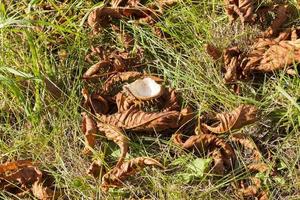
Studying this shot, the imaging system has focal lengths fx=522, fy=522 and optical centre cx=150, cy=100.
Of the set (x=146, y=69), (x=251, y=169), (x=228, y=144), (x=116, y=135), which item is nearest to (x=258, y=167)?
(x=251, y=169)

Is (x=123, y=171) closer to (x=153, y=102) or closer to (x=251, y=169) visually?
(x=153, y=102)

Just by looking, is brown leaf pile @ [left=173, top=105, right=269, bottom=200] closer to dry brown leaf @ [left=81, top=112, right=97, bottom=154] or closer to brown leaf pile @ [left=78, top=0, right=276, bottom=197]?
brown leaf pile @ [left=78, top=0, right=276, bottom=197]

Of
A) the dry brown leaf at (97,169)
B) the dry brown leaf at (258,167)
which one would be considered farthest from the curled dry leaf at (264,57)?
the dry brown leaf at (97,169)

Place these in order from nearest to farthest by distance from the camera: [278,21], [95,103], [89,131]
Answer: [89,131] < [95,103] < [278,21]

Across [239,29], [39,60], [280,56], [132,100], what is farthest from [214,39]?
[39,60]

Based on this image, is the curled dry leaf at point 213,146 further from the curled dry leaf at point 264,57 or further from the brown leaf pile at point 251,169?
the curled dry leaf at point 264,57

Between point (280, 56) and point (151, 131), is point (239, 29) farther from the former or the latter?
point (151, 131)

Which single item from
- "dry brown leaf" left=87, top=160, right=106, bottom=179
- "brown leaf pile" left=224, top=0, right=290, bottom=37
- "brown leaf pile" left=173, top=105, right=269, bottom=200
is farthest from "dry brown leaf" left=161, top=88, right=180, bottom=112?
"brown leaf pile" left=224, top=0, right=290, bottom=37
